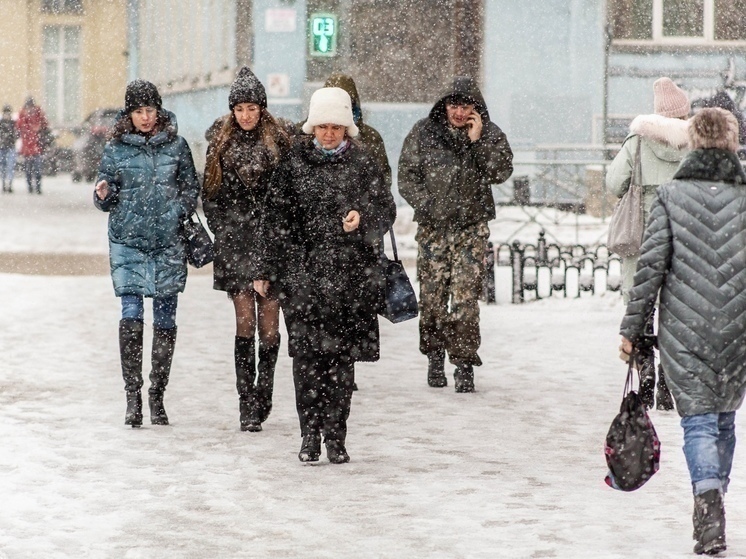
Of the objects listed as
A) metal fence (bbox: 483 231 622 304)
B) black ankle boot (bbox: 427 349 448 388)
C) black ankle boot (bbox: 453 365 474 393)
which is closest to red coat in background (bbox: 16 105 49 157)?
metal fence (bbox: 483 231 622 304)

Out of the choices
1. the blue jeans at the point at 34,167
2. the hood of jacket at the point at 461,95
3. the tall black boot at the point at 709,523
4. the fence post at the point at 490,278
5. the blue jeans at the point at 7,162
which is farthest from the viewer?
the blue jeans at the point at 7,162

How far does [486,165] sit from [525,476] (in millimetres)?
2944

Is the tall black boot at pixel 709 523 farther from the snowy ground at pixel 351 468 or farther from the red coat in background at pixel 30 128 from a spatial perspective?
the red coat in background at pixel 30 128

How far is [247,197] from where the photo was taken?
8.55 m

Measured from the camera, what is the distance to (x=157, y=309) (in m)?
8.88

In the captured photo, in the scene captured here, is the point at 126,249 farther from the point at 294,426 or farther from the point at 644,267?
the point at 644,267

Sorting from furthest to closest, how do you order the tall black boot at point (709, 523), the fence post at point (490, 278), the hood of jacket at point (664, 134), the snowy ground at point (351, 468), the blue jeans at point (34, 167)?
the blue jeans at point (34, 167) → the fence post at point (490, 278) → the hood of jacket at point (664, 134) → the snowy ground at point (351, 468) → the tall black boot at point (709, 523)

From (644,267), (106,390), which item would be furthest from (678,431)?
(106,390)

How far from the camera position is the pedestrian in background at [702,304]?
6012 millimetres

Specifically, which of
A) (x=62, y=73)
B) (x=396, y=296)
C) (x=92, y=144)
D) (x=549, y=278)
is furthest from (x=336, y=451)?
(x=62, y=73)

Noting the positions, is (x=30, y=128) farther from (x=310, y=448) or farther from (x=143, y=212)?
(x=310, y=448)

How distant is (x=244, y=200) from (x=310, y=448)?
1.44 meters

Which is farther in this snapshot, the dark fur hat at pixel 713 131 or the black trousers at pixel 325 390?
the black trousers at pixel 325 390

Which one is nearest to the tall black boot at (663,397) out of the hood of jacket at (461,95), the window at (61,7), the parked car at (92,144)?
the hood of jacket at (461,95)
